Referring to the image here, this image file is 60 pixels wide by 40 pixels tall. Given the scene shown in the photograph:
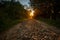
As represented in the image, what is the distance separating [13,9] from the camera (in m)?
23.3

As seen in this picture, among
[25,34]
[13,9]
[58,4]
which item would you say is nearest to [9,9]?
[13,9]

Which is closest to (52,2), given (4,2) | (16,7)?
(16,7)

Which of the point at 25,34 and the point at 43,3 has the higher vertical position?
the point at 43,3

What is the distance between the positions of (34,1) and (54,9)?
397 cm

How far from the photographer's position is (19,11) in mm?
25078

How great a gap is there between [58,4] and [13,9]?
7729mm

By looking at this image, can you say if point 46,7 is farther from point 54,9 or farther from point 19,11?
point 19,11

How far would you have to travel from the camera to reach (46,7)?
2388cm

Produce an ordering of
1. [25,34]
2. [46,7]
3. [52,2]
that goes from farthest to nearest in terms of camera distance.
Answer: [46,7]
[52,2]
[25,34]

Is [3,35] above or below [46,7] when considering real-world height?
below

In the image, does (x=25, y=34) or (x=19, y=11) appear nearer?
(x=25, y=34)

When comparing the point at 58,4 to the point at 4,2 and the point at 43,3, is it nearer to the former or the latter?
the point at 43,3

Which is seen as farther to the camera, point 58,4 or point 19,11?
point 19,11

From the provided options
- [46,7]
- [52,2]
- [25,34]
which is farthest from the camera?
[46,7]
